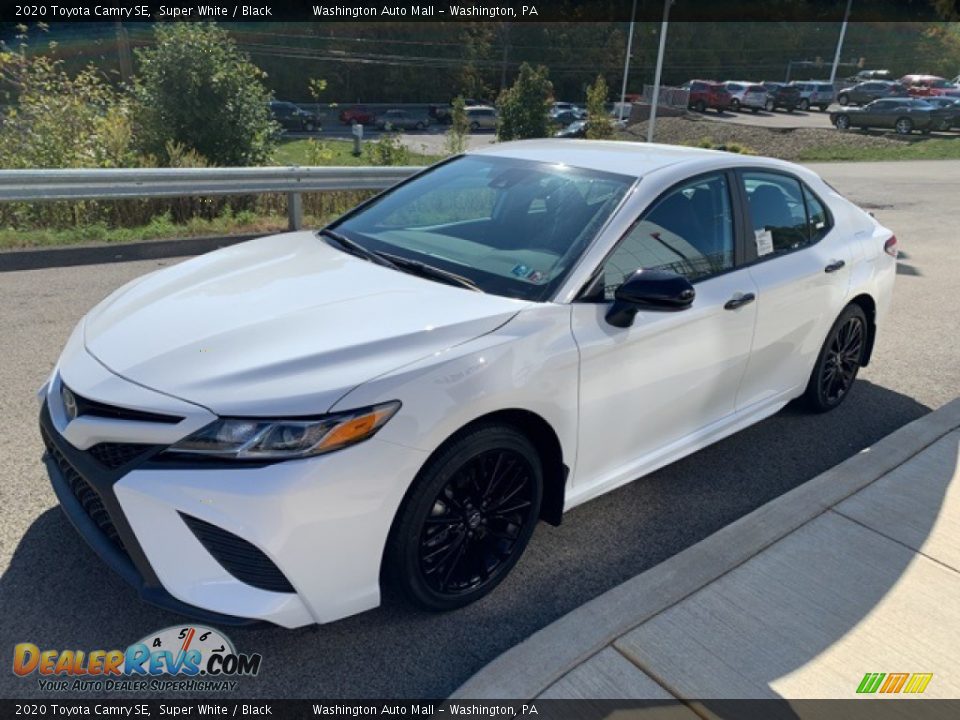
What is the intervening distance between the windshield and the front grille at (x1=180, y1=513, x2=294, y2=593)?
1.33 meters

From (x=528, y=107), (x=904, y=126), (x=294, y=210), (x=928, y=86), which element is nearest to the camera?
(x=294, y=210)

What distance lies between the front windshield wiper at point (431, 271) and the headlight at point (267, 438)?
0.95m

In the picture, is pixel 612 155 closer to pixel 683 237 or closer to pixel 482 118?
pixel 683 237

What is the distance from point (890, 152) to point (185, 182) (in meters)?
28.3

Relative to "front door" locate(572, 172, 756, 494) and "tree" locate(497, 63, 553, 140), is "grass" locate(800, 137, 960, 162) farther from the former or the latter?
"front door" locate(572, 172, 756, 494)

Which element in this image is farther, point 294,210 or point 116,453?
point 294,210

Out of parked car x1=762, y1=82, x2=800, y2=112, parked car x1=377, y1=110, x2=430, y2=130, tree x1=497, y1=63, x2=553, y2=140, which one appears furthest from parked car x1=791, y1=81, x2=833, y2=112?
tree x1=497, y1=63, x2=553, y2=140

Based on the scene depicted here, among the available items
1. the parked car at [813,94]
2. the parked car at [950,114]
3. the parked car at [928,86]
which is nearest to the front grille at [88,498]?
the parked car at [950,114]

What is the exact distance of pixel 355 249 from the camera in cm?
352

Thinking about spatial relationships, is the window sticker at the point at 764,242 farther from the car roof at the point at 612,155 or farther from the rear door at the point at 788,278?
the car roof at the point at 612,155

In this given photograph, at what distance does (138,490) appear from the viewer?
2.25 metres

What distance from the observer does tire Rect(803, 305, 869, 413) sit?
4.46m

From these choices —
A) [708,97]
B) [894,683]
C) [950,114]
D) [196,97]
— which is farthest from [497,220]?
[708,97]

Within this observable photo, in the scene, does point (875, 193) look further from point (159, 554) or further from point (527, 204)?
point (159, 554)
